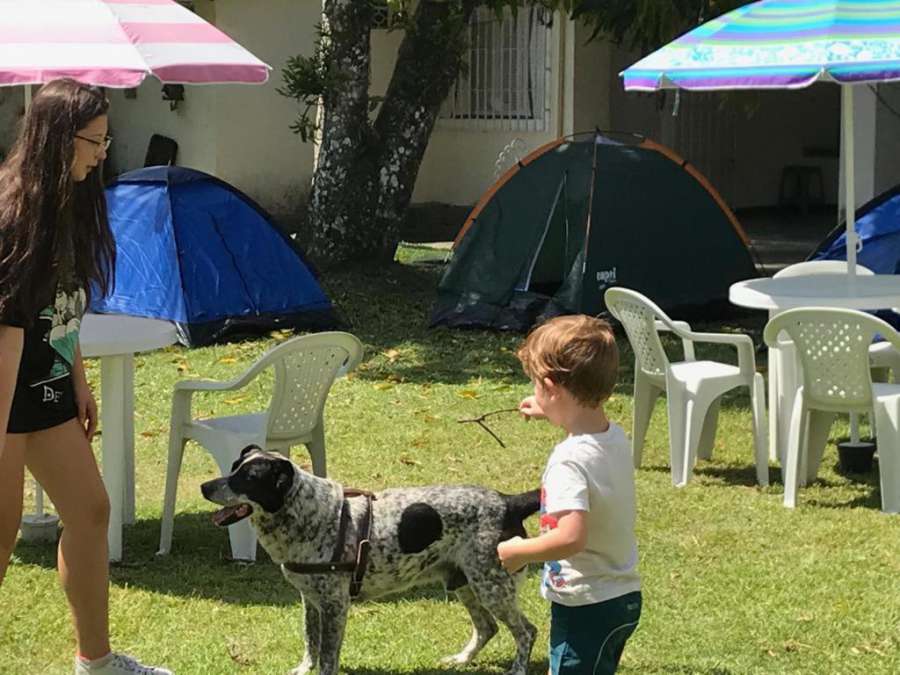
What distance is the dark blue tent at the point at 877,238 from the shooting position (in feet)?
30.4

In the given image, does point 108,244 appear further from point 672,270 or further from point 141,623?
point 672,270

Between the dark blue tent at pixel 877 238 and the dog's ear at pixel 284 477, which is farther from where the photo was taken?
the dark blue tent at pixel 877 238

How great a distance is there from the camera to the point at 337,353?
5.57 m

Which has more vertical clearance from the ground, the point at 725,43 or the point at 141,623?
the point at 725,43

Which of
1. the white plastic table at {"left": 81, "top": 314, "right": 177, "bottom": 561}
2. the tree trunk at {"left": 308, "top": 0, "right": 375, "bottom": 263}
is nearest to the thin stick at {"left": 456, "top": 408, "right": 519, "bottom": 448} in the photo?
the white plastic table at {"left": 81, "top": 314, "right": 177, "bottom": 561}

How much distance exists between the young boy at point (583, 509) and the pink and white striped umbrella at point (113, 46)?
294 cm

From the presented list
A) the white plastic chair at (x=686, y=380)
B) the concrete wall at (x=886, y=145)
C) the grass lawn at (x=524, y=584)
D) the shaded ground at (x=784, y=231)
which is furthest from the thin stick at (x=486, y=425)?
the concrete wall at (x=886, y=145)

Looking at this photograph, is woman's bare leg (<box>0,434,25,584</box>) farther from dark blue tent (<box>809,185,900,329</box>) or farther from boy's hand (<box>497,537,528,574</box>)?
dark blue tent (<box>809,185,900,329</box>)

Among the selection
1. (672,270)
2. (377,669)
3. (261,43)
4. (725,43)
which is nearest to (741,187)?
(261,43)

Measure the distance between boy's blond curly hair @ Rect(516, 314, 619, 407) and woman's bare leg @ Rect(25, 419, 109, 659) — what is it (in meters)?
1.42

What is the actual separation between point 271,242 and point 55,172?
6.75 metres

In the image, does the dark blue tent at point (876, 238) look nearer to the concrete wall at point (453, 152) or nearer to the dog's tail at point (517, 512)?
the dog's tail at point (517, 512)

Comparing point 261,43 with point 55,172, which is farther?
point 261,43

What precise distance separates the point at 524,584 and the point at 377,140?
25.5 ft
